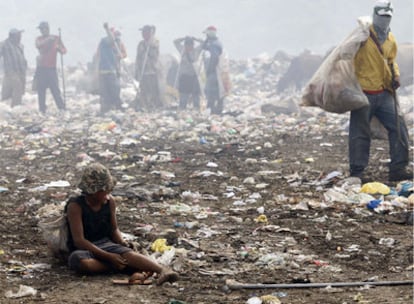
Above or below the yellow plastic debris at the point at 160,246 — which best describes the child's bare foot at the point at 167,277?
above

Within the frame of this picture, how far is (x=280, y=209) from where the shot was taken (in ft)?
18.6

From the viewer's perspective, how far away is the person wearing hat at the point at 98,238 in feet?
12.9

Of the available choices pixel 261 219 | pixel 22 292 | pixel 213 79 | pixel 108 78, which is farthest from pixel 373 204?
pixel 108 78

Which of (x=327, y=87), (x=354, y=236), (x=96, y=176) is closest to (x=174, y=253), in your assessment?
(x=96, y=176)

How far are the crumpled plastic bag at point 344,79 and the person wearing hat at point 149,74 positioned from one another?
9.82 metres

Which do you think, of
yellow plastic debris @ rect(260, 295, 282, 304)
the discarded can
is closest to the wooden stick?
yellow plastic debris @ rect(260, 295, 282, 304)

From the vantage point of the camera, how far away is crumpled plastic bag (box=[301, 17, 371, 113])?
6287 millimetres

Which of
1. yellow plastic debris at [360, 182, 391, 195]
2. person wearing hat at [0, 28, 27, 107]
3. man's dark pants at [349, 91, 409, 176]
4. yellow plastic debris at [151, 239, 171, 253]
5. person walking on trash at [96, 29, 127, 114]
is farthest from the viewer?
person wearing hat at [0, 28, 27, 107]

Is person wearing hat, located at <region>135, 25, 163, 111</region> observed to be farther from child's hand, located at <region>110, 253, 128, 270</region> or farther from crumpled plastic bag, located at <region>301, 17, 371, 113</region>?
child's hand, located at <region>110, 253, 128, 270</region>

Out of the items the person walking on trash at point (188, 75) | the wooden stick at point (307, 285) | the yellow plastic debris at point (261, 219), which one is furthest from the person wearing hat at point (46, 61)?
the wooden stick at point (307, 285)

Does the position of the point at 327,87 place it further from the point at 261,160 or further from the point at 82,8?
the point at 82,8

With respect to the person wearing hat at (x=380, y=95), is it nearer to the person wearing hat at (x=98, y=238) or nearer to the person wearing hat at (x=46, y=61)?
the person wearing hat at (x=98, y=238)

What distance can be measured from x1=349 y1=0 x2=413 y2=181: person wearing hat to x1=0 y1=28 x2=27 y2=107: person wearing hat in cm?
1071

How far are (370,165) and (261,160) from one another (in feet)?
4.43
